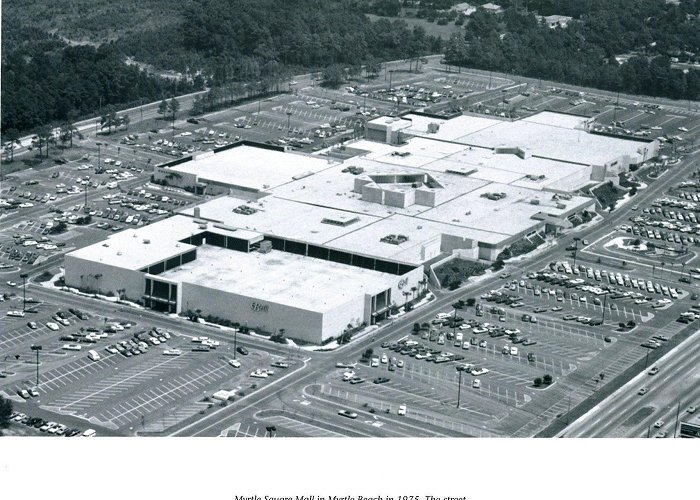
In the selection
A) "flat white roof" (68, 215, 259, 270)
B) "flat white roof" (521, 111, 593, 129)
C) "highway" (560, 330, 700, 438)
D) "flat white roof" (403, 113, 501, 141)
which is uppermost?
"flat white roof" (521, 111, 593, 129)

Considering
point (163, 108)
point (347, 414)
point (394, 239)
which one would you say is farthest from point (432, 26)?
point (347, 414)

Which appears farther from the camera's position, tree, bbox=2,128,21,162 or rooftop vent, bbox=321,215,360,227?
tree, bbox=2,128,21,162

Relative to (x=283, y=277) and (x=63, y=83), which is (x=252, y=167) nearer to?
(x=283, y=277)

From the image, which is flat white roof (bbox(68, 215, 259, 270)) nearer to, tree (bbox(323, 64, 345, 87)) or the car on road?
the car on road

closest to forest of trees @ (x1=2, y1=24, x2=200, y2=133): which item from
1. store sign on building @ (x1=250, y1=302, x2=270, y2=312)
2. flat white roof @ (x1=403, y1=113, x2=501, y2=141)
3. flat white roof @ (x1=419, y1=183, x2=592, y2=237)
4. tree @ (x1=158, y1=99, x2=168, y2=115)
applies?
tree @ (x1=158, y1=99, x2=168, y2=115)

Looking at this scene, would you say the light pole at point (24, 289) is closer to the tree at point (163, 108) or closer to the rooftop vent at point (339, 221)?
the rooftop vent at point (339, 221)
